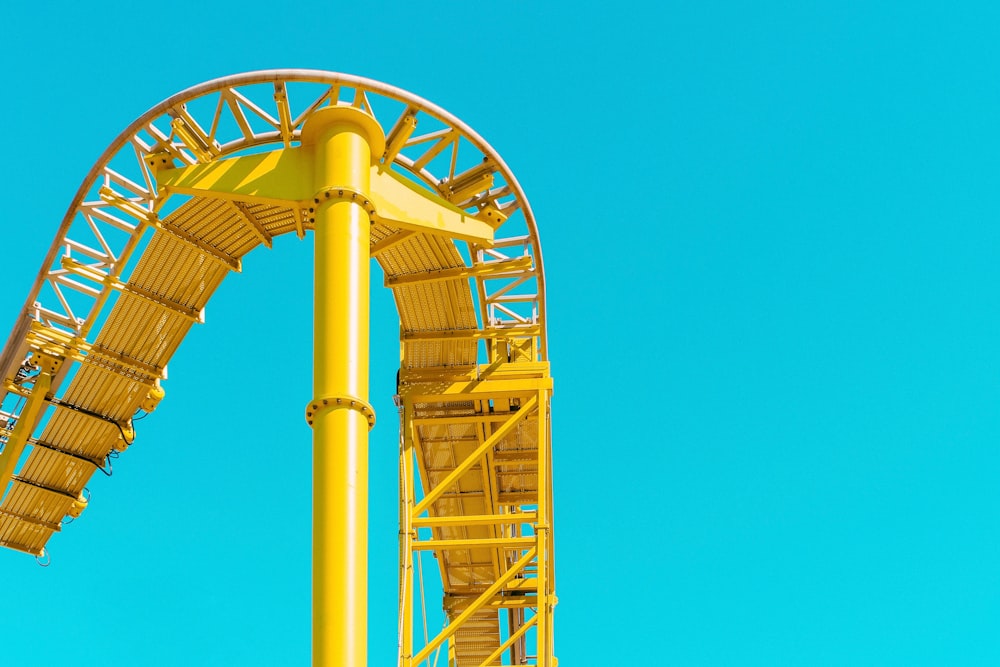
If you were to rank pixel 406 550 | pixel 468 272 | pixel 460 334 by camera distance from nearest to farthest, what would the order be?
pixel 406 550 → pixel 468 272 → pixel 460 334

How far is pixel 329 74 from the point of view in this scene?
64.5ft

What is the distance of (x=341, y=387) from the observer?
17.7 m

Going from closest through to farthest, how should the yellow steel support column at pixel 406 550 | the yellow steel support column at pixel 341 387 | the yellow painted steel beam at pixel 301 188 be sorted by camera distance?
the yellow steel support column at pixel 341 387
the yellow painted steel beam at pixel 301 188
the yellow steel support column at pixel 406 550

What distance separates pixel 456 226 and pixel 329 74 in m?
2.98

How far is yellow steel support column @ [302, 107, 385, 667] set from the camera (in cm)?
1662

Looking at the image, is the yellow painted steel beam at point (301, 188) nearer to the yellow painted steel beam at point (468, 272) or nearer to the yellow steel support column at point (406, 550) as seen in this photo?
the yellow painted steel beam at point (468, 272)

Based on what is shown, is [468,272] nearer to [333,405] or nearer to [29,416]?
[333,405]

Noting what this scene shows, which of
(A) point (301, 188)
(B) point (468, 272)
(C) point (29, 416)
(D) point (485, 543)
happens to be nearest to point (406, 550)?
(D) point (485, 543)

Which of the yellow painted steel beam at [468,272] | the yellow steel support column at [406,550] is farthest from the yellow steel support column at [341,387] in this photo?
the yellow steel support column at [406,550]

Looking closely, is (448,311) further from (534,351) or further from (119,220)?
(119,220)

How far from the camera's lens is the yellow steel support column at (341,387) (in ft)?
54.5

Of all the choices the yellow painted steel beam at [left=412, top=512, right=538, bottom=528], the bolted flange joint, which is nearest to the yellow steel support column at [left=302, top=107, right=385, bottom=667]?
the bolted flange joint

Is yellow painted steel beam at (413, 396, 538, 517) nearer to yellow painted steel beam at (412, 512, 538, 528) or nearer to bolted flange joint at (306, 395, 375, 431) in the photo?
yellow painted steel beam at (412, 512, 538, 528)

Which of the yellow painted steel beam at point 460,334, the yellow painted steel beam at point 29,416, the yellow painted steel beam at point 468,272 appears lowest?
the yellow painted steel beam at point 29,416
